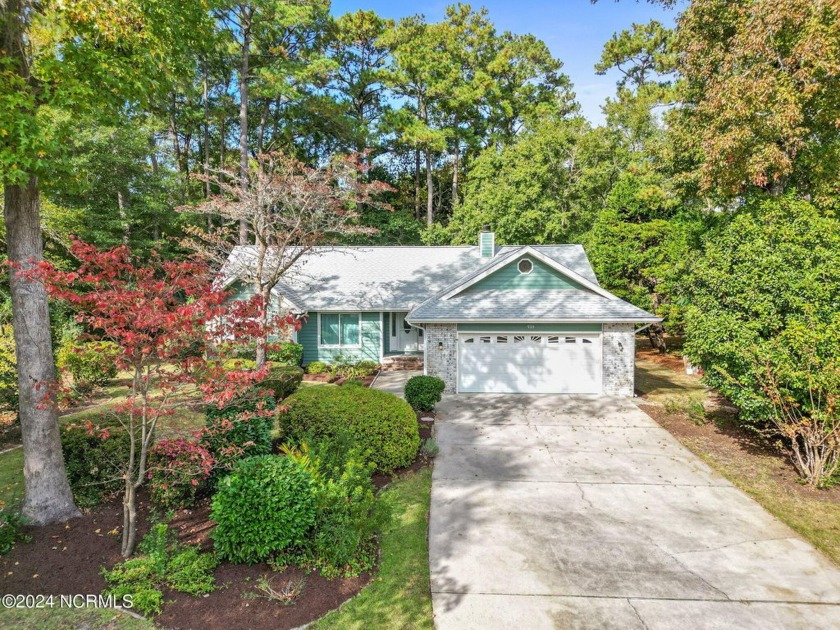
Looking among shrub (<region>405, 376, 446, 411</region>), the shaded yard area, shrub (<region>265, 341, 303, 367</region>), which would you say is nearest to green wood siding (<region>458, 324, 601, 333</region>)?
shrub (<region>405, 376, 446, 411</region>)

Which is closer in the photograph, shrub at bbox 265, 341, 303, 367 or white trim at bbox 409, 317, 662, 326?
white trim at bbox 409, 317, 662, 326

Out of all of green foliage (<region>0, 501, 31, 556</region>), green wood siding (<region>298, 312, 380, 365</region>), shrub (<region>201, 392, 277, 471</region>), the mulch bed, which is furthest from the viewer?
green wood siding (<region>298, 312, 380, 365</region>)

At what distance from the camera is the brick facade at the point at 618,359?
13.8m

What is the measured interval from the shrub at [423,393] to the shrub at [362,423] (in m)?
2.98

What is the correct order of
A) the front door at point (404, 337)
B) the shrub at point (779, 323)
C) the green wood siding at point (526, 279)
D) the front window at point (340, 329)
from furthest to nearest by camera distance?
the front door at point (404, 337) < the front window at point (340, 329) < the green wood siding at point (526, 279) < the shrub at point (779, 323)

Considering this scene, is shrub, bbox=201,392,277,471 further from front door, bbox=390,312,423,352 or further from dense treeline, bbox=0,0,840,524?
front door, bbox=390,312,423,352

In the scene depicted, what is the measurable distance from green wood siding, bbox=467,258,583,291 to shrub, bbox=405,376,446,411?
174 inches

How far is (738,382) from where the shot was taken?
898cm


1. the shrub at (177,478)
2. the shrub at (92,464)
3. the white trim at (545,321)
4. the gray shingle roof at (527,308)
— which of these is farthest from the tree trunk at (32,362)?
the white trim at (545,321)

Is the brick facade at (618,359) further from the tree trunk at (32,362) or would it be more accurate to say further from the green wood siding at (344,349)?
the tree trunk at (32,362)

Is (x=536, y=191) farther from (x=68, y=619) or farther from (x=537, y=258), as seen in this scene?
(x=68, y=619)

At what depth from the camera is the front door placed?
63.2 feet

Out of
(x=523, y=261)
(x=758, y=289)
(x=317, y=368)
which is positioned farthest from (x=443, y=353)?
(x=758, y=289)

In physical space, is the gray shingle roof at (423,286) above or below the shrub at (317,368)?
above
